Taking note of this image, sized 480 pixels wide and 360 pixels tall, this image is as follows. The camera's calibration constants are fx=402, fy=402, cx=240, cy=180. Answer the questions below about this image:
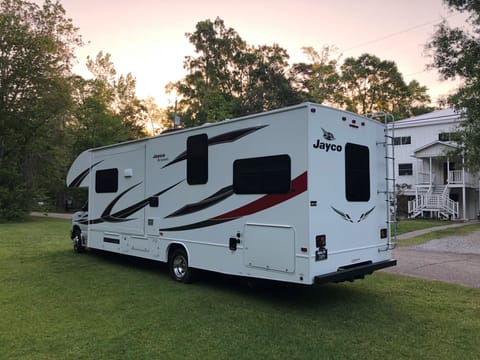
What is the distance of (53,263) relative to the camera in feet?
32.7

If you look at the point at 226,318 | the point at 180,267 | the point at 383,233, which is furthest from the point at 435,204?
the point at 226,318

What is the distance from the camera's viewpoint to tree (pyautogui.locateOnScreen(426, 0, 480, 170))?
1291 centimetres

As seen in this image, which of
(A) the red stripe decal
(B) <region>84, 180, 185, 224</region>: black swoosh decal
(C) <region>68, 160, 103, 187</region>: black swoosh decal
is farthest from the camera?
(C) <region>68, 160, 103, 187</region>: black swoosh decal

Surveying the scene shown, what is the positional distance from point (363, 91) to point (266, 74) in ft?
35.1

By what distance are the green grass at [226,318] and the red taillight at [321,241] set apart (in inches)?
39.8

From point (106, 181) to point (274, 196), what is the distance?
560cm

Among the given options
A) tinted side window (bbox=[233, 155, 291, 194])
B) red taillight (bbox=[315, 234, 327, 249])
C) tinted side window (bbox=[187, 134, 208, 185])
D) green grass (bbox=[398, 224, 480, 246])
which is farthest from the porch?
red taillight (bbox=[315, 234, 327, 249])

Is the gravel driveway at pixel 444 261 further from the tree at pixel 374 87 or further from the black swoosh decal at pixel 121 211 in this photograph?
the tree at pixel 374 87

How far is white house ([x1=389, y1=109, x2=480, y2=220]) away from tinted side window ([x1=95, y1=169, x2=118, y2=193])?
69.3 feet

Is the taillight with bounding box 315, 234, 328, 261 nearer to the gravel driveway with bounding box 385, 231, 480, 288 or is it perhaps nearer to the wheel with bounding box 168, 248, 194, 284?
the wheel with bounding box 168, 248, 194, 284

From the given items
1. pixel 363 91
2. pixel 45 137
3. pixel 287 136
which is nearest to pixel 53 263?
pixel 287 136

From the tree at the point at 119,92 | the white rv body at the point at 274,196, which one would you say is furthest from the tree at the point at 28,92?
the white rv body at the point at 274,196

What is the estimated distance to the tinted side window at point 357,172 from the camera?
6383 millimetres

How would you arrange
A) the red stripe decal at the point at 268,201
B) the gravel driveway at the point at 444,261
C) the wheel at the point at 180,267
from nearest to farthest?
1. the red stripe decal at the point at 268,201
2. the wheel at the point at 180,267
3. the gravel driveway at the point at 444,261
